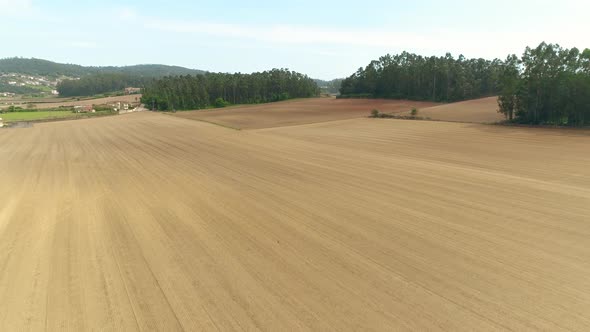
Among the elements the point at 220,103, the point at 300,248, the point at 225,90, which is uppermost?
the point at 225,90

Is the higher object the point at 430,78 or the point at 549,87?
the point at 430,78

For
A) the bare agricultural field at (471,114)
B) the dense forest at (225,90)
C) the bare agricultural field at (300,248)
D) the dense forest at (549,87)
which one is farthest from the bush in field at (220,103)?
the bare agricultural field at (300,248)

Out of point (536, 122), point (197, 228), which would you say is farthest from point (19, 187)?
point (536, 122)

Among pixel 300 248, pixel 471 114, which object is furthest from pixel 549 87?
pixel 300 248

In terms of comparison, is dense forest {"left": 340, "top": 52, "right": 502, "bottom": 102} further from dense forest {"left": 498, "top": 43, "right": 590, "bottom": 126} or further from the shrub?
dense forest {"left": 498, "top": 43, "right": 590, "bottom": 126}

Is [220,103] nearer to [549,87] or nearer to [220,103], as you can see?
[220,103]

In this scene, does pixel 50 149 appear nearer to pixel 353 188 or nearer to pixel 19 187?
pixel 19 187
